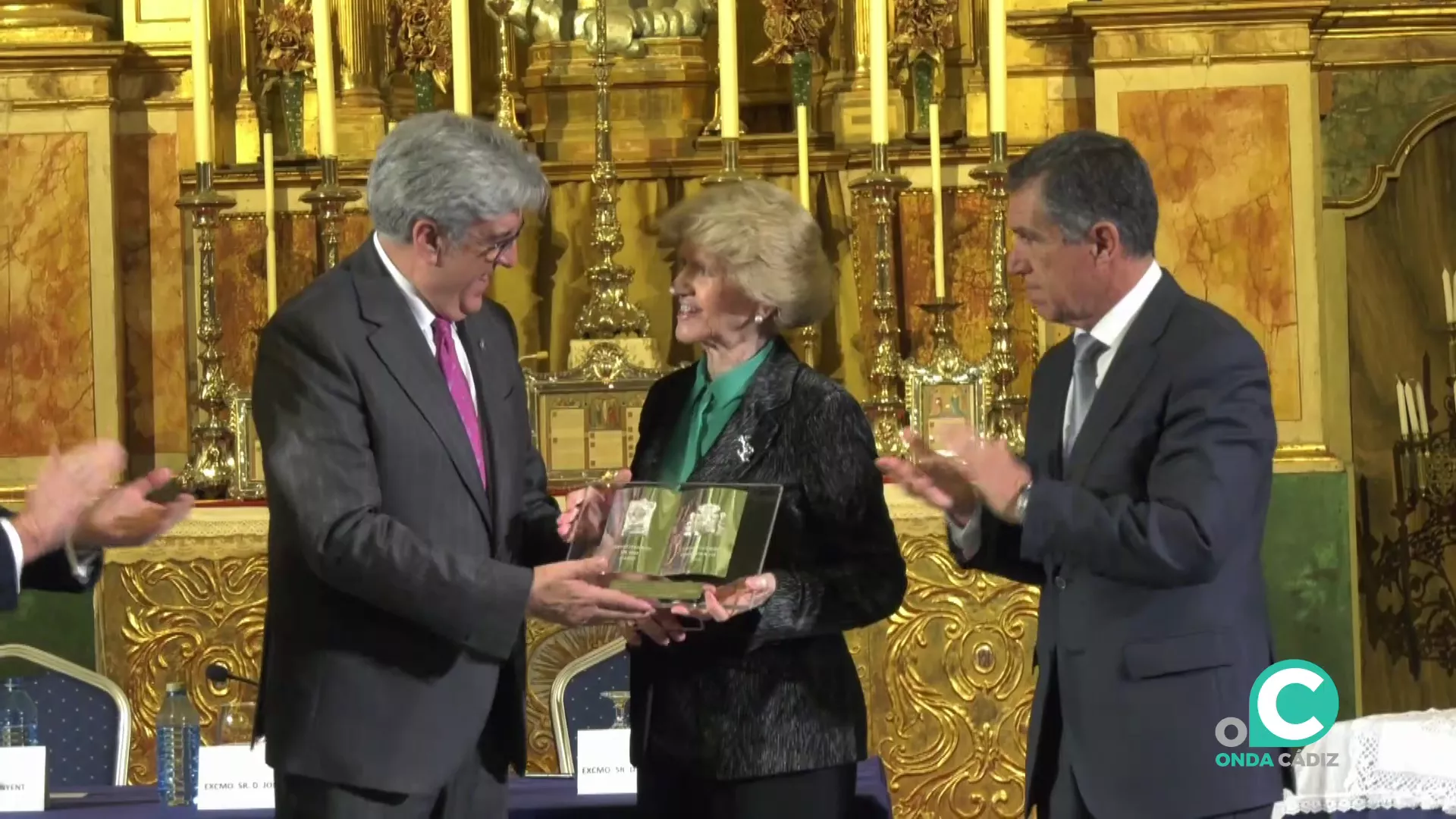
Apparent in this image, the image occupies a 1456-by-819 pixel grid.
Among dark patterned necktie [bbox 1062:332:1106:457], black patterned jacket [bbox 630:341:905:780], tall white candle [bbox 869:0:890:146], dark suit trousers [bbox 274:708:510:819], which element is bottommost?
dark suit trousers [bbox 274:708:510:819]

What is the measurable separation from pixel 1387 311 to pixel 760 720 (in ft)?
11.5

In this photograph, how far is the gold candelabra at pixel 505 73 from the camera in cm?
536

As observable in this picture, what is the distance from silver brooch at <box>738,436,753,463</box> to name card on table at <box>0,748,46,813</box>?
1.15 m

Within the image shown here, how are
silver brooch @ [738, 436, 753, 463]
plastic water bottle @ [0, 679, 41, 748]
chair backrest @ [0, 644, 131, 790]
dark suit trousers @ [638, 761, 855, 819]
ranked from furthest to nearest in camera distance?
1. chair backrest @ [0, 644, 131, 790]
2. plastic water bottle @ [0, 679, 41, 748]
3. silver brooch @ [738, 436, 753, 463]
4. dark suit trousers @ [638, 761, 855, 819]

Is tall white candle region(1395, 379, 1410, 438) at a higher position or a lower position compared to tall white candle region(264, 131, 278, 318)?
lower

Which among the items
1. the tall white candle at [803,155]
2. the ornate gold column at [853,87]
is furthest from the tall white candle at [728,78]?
the ornate gold column at [853,87]

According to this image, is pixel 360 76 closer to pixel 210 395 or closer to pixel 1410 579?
pixel 210 395

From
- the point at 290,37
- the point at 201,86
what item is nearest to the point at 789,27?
the point at 290,37

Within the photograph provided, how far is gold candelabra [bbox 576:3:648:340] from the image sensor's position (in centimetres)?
474

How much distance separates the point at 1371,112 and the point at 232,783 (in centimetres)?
393

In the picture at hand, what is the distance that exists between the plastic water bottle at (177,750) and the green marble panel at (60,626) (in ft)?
7.18

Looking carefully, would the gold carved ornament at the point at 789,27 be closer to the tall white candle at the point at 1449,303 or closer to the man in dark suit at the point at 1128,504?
the tall white candle at the point at 1449,303

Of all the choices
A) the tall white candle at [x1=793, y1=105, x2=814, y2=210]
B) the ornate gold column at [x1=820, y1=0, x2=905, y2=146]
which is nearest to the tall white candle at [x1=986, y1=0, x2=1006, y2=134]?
the tall white candle at [x1=793, y1=105, x2=814, y2=210]

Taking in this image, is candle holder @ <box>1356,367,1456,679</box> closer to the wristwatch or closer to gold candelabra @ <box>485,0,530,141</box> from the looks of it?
gold candelabra @ <box>485,0,530,141</box>
